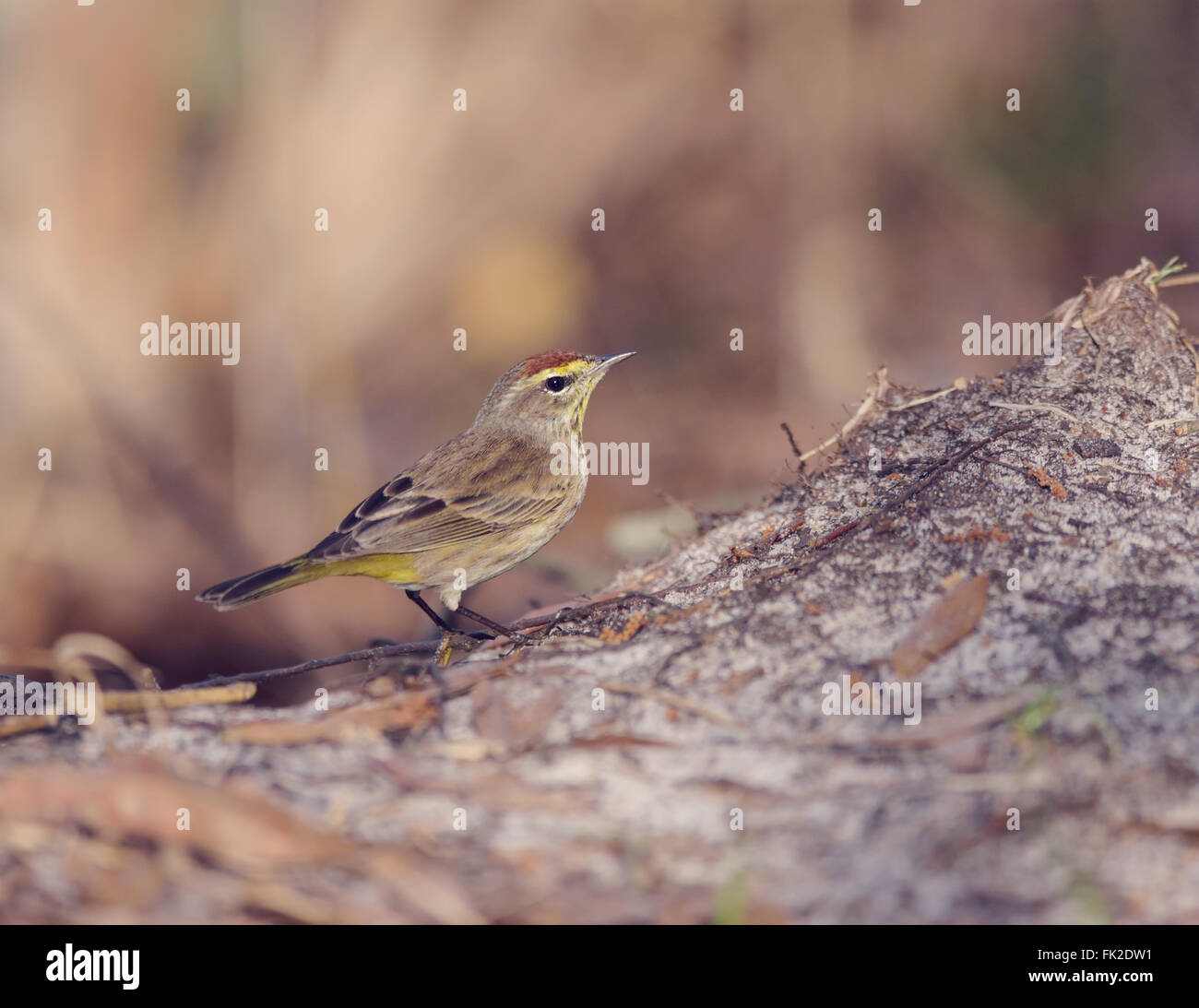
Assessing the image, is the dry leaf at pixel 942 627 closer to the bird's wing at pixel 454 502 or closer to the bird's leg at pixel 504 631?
the bird's leg at pixel 504 631

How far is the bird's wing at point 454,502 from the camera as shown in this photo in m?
5.05

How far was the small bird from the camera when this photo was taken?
16.3ft

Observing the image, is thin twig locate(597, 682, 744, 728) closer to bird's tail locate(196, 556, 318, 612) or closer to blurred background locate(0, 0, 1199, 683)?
bird's tail locate(196, 556, 318, 612)

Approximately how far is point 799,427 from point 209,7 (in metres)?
5.93

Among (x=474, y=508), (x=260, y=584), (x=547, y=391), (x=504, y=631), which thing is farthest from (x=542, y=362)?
(x=260, y=584)

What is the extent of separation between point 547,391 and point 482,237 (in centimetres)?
428

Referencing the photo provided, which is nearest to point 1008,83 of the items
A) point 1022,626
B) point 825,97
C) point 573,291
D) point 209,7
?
point 825,97

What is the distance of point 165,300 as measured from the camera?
8.29 m

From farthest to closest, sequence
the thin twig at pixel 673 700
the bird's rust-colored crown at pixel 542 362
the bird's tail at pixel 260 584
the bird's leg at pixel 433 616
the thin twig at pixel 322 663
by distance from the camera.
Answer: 1. the bird's rust-colored crown at pixel 542 362
2. the bird's leg at pixel 433 616
3. the bird's tail at pixel 260 584
4. the thin twig at pixel 322 663
5. the thin twig at pixel 673 700

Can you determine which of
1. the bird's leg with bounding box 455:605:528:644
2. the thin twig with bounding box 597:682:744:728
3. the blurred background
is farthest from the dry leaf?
the blurred background

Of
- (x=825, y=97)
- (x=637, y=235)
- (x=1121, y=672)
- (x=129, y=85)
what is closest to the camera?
(x=1121, y=672)

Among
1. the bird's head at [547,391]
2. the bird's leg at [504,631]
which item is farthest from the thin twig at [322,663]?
the bird's head at [547,391]

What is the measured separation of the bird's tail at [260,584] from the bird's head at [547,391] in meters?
1.52

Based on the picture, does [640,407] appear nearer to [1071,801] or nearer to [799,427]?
[799,427]
